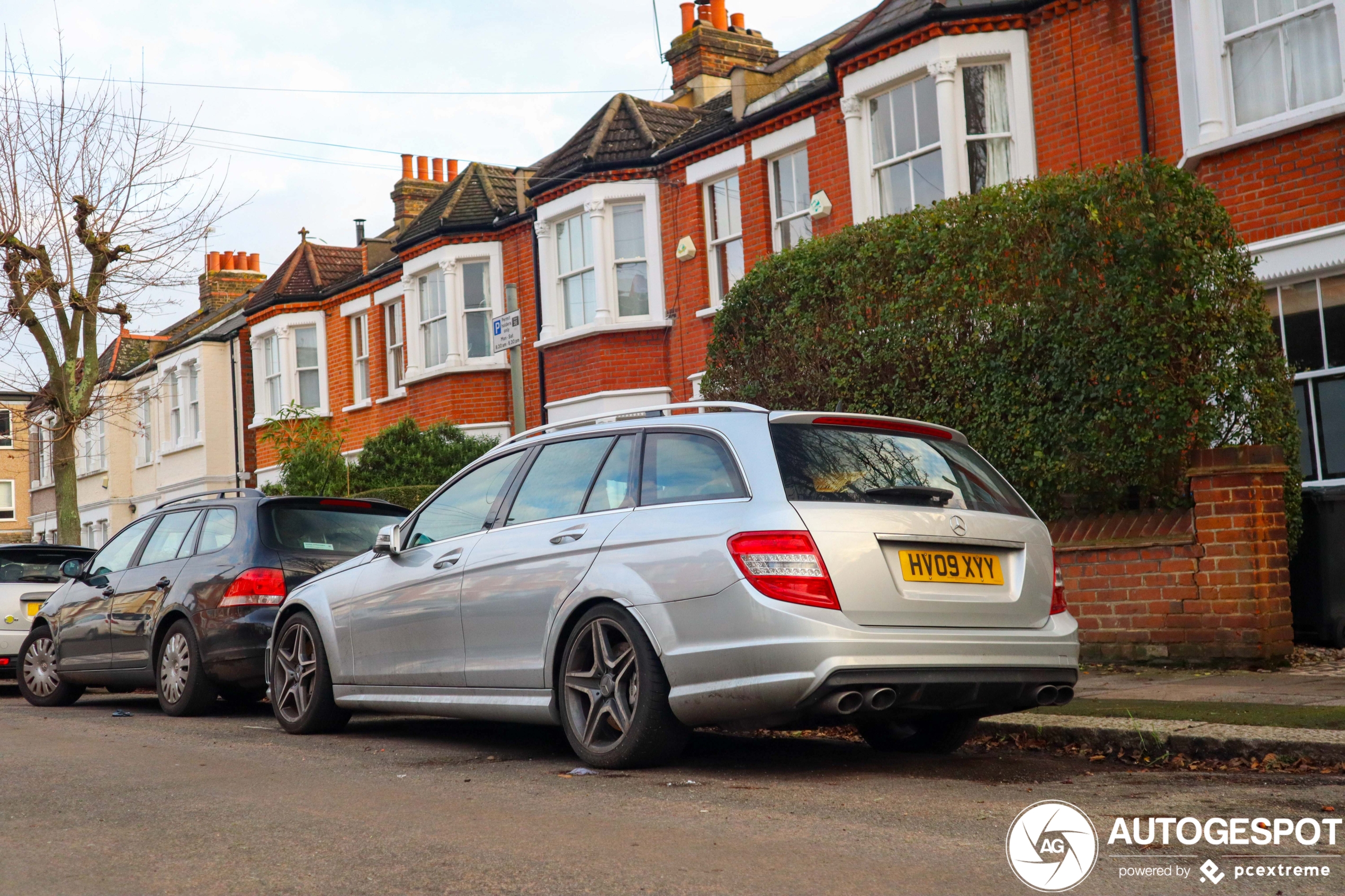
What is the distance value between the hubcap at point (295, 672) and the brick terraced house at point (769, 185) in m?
8.71

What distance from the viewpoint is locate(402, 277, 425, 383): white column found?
2481cm

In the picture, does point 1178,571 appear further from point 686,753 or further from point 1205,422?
point 686,753

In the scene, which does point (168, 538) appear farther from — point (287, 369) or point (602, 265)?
point (287, 369)

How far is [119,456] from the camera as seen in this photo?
39969 mm

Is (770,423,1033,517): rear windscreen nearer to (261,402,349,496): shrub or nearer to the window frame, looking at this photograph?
the window frame

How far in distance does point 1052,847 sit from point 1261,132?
31.4 feet

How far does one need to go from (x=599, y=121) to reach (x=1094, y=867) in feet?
63.1

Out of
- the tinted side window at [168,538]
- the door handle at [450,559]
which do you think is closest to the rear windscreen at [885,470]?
the door handle at [450,559]

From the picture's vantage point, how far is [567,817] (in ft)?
16.2

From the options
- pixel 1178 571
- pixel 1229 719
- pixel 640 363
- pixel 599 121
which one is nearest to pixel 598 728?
pixel 1229 719

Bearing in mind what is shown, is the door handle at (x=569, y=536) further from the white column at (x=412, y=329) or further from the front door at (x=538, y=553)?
the white column at (x=412, y=329)

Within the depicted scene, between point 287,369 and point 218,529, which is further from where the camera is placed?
point 287,369

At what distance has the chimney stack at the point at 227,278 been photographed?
1523 inches

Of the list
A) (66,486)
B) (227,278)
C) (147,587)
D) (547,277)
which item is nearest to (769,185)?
(547,277)
